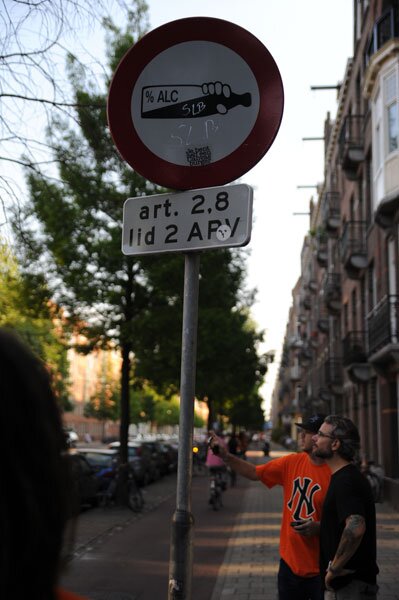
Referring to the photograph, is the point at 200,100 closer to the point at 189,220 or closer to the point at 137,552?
the point at 189,220

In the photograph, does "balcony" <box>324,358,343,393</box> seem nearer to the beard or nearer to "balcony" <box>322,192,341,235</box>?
"balcony" <box>322,192,341,235</box>

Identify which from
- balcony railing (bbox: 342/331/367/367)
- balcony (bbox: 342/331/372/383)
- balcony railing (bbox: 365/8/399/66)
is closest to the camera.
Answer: balcony railing (bbox: 365/8/399/66)

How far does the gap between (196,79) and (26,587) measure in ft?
8.46

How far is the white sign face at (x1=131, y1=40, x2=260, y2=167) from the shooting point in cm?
317

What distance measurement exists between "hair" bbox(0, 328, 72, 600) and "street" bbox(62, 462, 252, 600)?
4.53m

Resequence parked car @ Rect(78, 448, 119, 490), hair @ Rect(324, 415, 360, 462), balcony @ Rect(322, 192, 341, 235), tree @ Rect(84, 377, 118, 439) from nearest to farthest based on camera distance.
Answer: hair @ Rect(324, 415, 360, 462) < parked car @ Rect(78, 448, 119, 490) < balcony @ Rect(322, 192, 341, 235) < tree @ Rect(84, 377, 118, 439)

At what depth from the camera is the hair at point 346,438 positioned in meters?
4.36

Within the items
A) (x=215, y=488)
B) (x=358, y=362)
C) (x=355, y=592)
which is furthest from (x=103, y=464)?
(x=355, y=592)

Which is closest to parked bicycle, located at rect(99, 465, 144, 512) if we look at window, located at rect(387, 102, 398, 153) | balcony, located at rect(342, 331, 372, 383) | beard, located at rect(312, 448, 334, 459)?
balcony, located at rect(342, 331, 372, 383)

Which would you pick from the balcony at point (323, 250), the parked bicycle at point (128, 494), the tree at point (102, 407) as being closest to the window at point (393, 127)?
the parked bicycle at point (128, 494)

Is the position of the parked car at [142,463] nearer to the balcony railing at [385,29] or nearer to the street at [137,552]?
the street at [137,552]

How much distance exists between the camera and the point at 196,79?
318cm

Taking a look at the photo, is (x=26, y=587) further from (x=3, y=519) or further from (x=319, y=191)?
(x=319, y=191)

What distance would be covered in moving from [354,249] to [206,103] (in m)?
25.6
